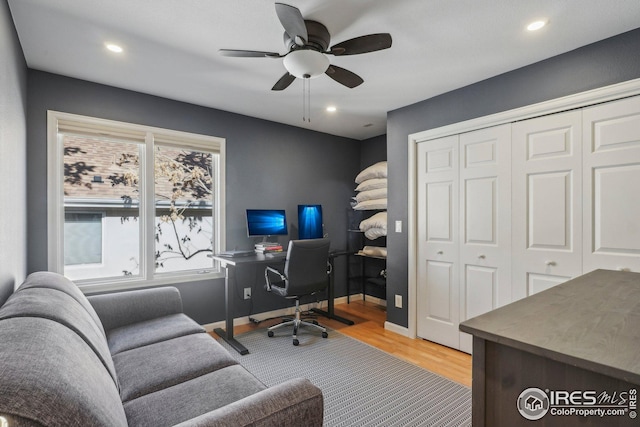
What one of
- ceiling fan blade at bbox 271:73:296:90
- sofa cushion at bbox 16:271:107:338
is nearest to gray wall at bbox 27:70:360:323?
sofa cushion at bbox 16:271:107:338

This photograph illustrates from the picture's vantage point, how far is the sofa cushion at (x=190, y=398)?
1205 millimetres

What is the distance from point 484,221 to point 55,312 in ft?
9.72

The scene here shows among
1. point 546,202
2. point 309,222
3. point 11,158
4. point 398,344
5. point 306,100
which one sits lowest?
point 398,344

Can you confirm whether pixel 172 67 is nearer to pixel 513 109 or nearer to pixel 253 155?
pixel 253 155

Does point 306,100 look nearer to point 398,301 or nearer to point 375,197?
point 375,197

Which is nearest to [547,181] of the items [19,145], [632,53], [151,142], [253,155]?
[632,53]

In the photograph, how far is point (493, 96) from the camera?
8.74 ft

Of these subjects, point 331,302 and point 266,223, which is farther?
point 331,302

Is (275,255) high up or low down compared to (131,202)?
down

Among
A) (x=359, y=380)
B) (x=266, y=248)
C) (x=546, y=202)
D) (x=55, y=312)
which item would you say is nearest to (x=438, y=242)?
(x=546, y=202)

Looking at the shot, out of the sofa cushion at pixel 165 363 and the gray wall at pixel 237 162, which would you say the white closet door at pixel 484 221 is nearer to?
the gray wall at pixel 237 162

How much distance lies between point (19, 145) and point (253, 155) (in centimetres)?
208

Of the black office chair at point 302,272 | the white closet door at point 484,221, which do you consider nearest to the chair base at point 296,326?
the black office chair at point 302,272

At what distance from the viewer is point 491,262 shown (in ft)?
8.89
